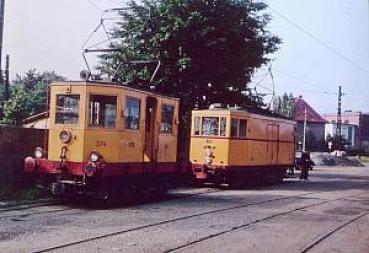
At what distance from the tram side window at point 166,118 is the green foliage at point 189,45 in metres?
6.99

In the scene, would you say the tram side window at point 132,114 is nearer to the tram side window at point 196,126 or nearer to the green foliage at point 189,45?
the tram side window at point 196,126

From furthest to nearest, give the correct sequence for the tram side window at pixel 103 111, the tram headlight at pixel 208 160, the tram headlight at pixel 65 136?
1. the tram headlight at pixel 208 160
2. the tram side window at pixel 103 111
3. the tram headlight at pixel 65 136

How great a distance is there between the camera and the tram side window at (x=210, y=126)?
22.4 metres

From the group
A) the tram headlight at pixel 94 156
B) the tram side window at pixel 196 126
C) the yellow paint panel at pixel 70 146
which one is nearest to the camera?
the tram headlight at pixel 94 156

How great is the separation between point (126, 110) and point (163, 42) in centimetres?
1024

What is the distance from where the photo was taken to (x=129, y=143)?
15156 millimetres

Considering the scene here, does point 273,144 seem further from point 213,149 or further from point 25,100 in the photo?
point 25,100

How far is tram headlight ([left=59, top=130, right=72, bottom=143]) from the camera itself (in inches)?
559

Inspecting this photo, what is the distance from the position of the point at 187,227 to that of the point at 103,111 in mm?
4339

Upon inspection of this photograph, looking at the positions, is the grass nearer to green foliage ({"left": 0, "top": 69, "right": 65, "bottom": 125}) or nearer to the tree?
green foliage ({"left": 0, "top": 69, "right": 65, "bottom": 125})

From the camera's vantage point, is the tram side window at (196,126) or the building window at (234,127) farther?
the tram side window at (196,126)

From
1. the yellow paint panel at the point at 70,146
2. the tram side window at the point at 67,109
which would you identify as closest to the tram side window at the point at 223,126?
the tram side window at the point at 67,109

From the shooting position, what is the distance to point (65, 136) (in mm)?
14242

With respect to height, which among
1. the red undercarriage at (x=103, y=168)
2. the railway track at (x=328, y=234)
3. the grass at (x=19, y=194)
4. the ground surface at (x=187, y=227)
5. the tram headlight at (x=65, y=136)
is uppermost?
the tram headlight at (x=65, y=136)
